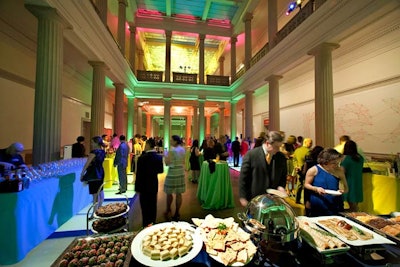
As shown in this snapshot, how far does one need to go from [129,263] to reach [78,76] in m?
10.4

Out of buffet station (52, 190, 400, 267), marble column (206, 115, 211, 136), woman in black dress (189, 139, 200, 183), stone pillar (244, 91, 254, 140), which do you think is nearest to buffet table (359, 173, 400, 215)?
buffet station (52, 190, 400, 267)

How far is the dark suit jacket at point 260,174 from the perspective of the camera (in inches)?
85.1

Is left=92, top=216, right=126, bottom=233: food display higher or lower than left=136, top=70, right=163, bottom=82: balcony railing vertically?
lower

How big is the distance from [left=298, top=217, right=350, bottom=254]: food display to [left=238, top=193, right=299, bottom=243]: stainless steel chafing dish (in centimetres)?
10

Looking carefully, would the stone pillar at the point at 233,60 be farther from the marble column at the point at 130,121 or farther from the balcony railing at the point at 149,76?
the marble column at the point at 130,121

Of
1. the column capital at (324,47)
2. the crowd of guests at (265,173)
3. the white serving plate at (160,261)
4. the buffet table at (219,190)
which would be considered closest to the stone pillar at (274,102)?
the column capital at (324,47)

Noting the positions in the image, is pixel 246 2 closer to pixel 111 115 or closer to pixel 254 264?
pixel 111 115

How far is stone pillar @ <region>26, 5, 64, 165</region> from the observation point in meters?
3.85

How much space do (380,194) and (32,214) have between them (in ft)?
20.2

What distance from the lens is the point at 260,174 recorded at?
7.10 feet

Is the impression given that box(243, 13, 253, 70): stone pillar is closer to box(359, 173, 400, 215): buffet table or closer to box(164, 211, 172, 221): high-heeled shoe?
box(359, 173, 400, 215): buffet table

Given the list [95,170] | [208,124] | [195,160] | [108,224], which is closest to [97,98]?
[95,170]

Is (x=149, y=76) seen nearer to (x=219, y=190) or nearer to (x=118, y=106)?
(x=118, y=106)

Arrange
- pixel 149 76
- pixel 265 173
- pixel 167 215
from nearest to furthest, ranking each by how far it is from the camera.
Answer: pixel 265 173
pixel 167 215
pixel 149 76
